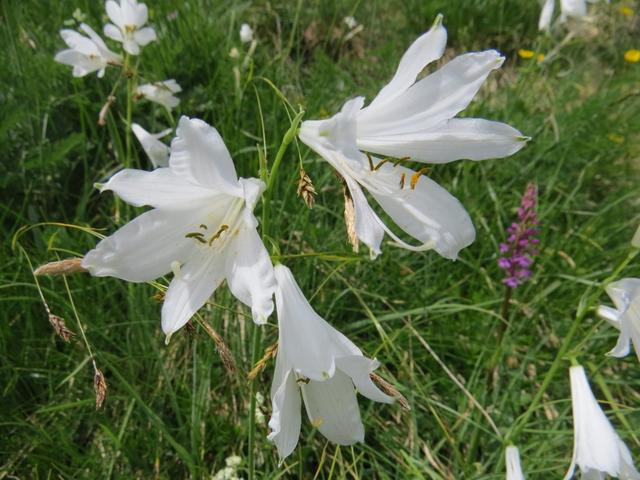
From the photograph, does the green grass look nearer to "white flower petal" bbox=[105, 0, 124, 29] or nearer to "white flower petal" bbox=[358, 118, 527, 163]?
"white flower petal" bbox=[358, 118, 527, 163]

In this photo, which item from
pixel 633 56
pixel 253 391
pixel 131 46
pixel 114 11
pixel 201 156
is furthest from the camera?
pixel 633 56

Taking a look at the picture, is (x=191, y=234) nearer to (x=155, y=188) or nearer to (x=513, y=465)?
(x=155, y=188)

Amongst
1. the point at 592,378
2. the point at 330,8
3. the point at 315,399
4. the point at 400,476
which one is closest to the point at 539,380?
the point at 592,378

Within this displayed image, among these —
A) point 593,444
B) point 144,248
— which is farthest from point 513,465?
point 144,248

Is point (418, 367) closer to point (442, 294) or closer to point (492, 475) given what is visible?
point (442, 294)

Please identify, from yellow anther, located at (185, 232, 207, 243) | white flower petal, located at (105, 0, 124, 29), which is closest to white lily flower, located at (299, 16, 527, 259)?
yellow anther, located at (185, 232, 207, 243)

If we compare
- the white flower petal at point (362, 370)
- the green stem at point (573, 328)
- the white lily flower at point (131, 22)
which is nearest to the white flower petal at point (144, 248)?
the white flower petal at point (362, 370)
